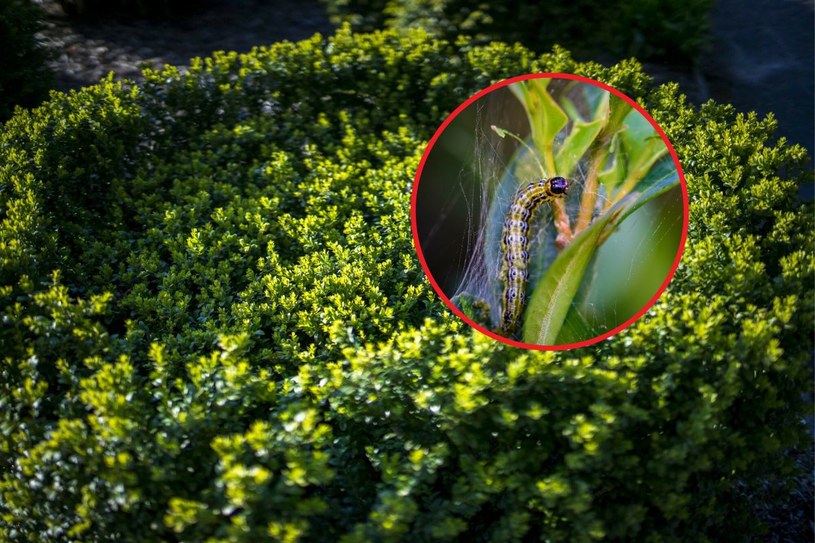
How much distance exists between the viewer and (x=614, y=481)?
3.07 meters

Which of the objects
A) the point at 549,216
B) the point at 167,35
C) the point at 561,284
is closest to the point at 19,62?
the point at 167,35

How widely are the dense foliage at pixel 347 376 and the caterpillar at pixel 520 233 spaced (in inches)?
12.6

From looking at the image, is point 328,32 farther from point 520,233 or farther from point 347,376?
point 520,233

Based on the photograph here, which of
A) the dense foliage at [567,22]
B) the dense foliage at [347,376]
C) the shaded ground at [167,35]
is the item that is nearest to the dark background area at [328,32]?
the shaded ground at [167,35]

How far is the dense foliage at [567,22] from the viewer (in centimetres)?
640

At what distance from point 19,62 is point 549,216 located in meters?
4.98

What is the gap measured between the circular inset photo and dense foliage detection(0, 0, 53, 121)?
4.23 metres

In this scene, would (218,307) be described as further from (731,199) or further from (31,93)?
(31,93)

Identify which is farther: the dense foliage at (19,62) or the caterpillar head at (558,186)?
the dense foliage at (19,62)

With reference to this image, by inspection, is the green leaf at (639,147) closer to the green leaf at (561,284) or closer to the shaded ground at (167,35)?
the green leaf at (561,284)

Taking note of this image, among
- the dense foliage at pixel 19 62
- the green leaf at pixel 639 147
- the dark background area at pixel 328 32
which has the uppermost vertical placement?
the dark background area at pixel 328 32

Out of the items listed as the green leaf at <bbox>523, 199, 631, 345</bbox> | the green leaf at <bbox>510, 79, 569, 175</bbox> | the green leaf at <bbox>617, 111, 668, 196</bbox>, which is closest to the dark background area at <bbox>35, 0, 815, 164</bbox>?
the green leaf at <bbox>617, 111, 668, 196</bbox>

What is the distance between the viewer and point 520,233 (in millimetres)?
2848

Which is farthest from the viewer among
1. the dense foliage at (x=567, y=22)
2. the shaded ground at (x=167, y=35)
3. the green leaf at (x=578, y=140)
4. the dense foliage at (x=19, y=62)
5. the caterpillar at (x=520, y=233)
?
the shaded ground at (x=167, y=35)
